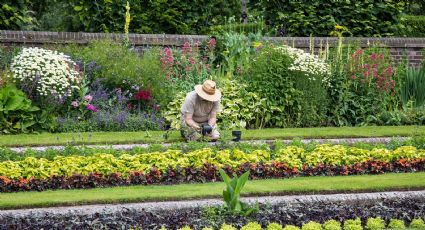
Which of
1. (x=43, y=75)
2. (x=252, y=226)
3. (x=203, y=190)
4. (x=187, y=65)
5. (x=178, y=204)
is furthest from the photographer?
(x=187, y=65)

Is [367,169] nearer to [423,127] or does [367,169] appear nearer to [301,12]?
[423,127]

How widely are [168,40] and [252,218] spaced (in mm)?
8289

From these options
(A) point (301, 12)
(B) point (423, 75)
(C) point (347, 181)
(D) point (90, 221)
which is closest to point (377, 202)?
(C) point (347, 181)

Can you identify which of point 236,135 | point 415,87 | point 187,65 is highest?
point 187,65

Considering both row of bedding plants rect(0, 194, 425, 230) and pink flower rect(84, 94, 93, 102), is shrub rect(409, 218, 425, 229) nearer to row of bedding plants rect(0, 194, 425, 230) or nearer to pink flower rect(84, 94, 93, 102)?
row of bedding plants rect(0, 194, 425, 230)

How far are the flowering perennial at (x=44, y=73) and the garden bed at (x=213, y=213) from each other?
217 inches

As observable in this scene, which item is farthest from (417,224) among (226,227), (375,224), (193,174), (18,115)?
(18,115)

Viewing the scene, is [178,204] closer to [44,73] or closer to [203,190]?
[203,190]

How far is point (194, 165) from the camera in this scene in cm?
1129

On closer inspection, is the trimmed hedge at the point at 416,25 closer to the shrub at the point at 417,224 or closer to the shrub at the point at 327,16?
the shrub at the point at 327,16

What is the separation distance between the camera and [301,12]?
19.0m

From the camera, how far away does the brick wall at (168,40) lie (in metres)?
16.1

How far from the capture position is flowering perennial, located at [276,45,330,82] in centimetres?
1575

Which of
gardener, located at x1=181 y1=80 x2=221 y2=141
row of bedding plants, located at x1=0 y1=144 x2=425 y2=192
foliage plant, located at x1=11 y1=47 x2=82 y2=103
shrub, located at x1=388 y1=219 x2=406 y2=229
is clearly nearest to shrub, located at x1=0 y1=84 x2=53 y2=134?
foliage plant, located at x1=11 y1=47 x2=82 y2=103
